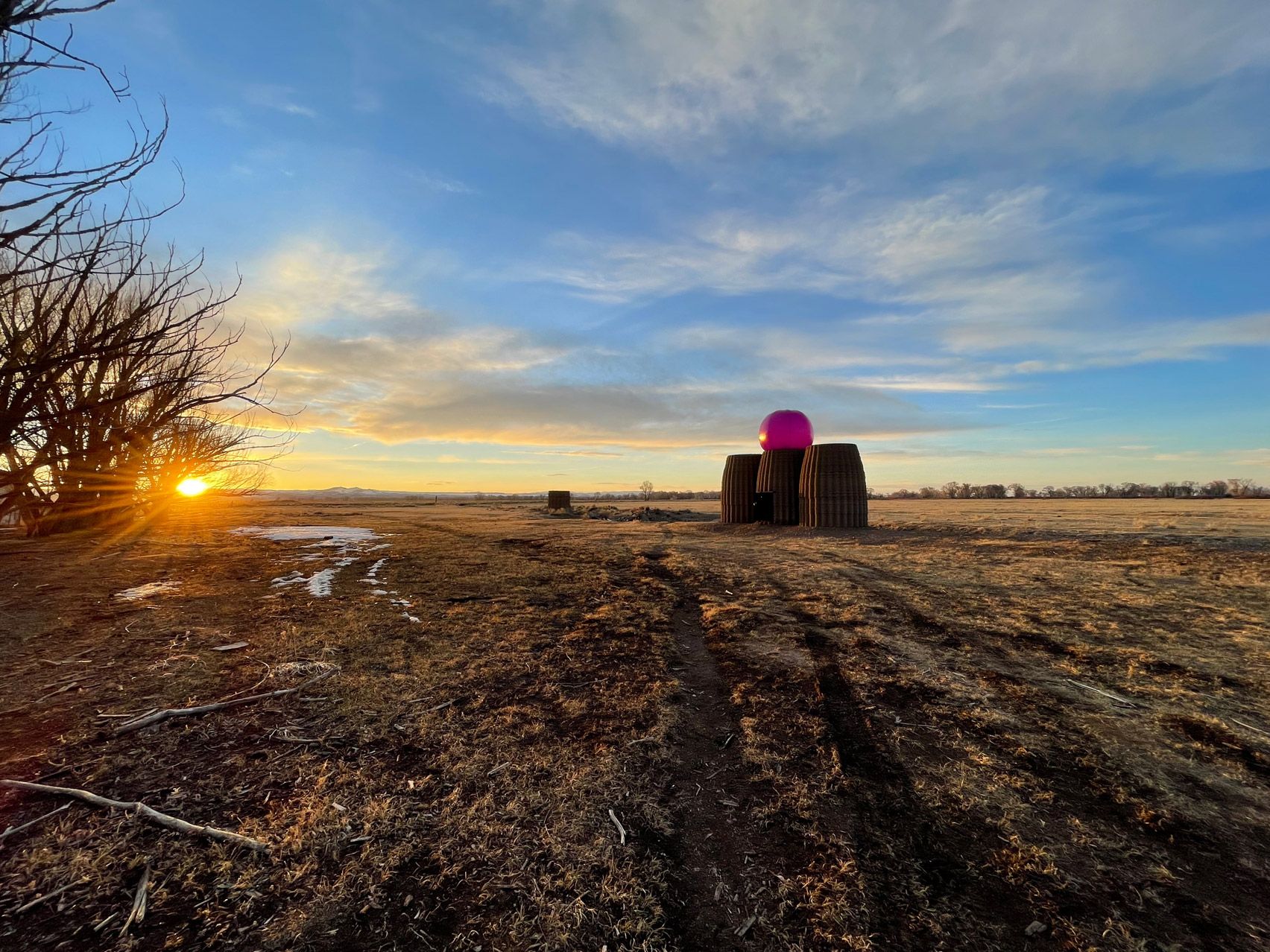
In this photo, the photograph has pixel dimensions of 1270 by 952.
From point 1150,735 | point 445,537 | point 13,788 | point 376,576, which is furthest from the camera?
point 445,537

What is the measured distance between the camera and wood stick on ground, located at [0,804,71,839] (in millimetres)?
2607

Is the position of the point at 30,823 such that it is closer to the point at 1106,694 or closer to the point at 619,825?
the point at 619,825

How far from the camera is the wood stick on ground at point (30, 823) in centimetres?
261

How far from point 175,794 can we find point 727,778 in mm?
3294

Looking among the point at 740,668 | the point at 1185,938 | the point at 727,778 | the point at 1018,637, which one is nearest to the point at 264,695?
the point at 727,778

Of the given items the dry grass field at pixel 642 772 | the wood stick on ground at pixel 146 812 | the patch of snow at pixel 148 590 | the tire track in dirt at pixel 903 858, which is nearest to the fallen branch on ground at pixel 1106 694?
the dry grass field at pixel 642 772

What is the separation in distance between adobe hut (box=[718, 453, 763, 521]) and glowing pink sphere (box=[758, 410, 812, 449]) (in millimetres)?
1090

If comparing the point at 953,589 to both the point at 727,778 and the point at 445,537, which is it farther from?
the point at 445,537

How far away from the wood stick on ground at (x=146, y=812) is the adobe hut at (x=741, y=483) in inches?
792

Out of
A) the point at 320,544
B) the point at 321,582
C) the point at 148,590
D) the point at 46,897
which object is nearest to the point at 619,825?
the point at 46,897

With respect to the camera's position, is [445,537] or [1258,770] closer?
[1258,770]

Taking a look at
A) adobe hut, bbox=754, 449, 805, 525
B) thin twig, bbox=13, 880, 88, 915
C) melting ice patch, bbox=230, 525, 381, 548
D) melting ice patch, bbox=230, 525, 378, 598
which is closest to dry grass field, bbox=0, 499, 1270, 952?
thin twig, bbox=13, 880, 88, 915

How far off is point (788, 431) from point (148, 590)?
758 inches

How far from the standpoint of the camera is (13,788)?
2.96 metres
